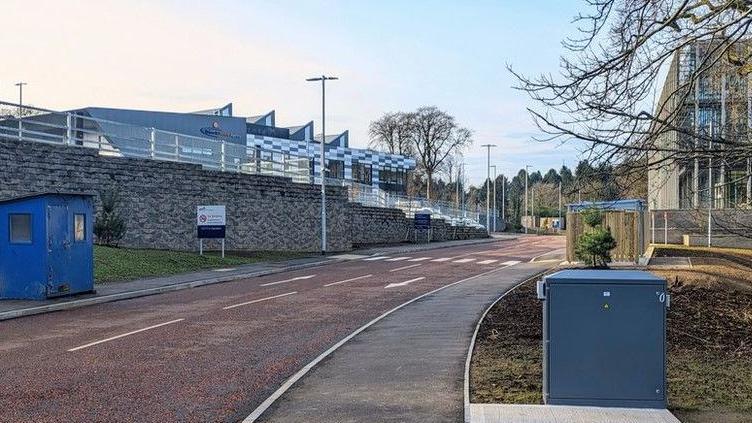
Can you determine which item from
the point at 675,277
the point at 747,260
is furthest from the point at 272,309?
the point at 747,260

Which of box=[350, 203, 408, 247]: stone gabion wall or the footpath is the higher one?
box=[350, 203, 408, 247]: stone gabion wall

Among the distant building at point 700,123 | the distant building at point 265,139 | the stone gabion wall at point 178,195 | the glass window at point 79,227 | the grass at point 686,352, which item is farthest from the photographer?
the distant building at point 265,139

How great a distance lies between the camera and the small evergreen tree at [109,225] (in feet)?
85.2

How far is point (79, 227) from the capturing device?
1778 cm

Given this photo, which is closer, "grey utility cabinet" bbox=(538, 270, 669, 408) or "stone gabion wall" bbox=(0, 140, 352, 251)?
"grey utility cabinet" bbox=(538, 270, 669, 408)

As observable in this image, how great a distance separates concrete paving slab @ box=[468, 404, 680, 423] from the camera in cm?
609

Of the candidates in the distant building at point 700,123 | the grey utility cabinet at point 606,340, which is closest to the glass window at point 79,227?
the distant building at point 700,123

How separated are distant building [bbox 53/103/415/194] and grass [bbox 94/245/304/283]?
5.02 meters

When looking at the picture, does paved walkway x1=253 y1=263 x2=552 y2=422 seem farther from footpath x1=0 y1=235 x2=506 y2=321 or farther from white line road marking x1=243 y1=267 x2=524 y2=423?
footpath x1=0 y1=235 x2=506 y2=321

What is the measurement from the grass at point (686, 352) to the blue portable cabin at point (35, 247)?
9795mm

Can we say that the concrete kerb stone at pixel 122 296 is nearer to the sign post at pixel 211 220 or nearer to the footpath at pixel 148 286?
the footpath at pixel 148 286

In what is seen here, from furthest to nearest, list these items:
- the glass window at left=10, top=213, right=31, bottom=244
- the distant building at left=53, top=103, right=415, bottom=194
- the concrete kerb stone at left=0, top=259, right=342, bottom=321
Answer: the distant building at left=53, top=103, right=415, bottom=194 < the glass window at left=10, top=213, right=31, bottom=244 < the concrete kerb stone at left=0, top=259, right=342, bottom=321

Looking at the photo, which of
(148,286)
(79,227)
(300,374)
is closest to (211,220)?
(148,286)

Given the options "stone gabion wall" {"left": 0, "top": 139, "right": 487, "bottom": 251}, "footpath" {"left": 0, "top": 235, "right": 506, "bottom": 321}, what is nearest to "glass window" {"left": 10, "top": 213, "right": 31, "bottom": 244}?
"footpath" {"left": 0, "top": 235, "right": 506, "bottom": 321}
